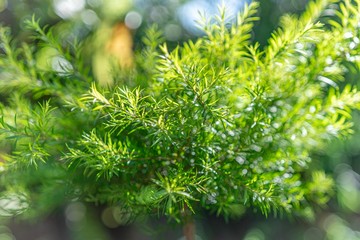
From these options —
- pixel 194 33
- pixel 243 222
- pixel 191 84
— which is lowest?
pixel 243 222

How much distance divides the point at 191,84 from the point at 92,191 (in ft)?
0.66

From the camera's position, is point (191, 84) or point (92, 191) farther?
point (92, 191)

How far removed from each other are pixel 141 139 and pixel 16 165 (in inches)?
4.4

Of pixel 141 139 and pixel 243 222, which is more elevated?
pixel 141 139

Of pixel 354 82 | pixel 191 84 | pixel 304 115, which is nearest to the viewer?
pixel 191 84

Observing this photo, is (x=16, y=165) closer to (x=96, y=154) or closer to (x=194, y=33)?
(x=96, y=154)

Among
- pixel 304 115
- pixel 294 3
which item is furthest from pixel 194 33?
pixel 304 115

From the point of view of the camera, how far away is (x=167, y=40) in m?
0.72

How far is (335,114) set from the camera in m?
0.45

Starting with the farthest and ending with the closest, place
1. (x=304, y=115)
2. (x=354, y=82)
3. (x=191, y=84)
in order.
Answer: (x=354, y=82) → (x=304, y=115) → (x=191, y=84)

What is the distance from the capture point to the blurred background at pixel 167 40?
707 mm

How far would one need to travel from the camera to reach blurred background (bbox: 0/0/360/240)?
0.71 m

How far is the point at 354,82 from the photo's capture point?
0.68 metres

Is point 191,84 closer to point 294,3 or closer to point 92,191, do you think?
point 92,191
